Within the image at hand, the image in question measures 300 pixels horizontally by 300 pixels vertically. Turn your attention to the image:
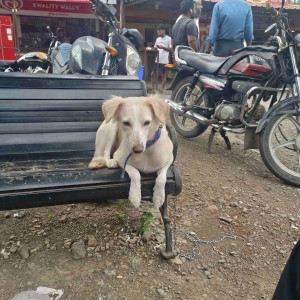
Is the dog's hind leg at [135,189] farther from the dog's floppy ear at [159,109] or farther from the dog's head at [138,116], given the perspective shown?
the dog's floppy ear at [159,109]

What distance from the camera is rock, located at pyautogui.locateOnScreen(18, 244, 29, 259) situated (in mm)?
2161

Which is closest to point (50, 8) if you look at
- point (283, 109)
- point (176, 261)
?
point (283, 109)

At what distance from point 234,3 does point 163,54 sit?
5088mm

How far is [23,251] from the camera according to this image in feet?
7.17

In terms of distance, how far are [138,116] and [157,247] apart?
1.03 m

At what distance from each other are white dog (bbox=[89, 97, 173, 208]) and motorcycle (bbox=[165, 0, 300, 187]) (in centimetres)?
168

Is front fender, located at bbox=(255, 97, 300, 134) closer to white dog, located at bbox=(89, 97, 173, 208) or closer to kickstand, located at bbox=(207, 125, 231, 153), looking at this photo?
kickstand, located at bbox=(207, 125, 231, 153)

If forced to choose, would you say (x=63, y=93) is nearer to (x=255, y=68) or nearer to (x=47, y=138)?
(x=47, y=138)

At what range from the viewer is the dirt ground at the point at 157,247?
1961 millimetres

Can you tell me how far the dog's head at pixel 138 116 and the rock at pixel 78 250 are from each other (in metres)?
0.88

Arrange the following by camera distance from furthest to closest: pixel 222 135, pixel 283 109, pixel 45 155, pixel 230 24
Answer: pixel 230 24
pixel 222 135
pixel 283 109
pixel 45 155

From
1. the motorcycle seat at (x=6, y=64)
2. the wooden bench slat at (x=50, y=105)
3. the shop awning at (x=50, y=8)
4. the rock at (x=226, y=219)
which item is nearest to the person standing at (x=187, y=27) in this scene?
the motorcycle seat at (x=6, y=64)

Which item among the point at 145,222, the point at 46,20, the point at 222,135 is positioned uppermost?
the point at 46,20

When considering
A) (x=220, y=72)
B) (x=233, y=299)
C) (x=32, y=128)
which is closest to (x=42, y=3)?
(x=220, y=72)
